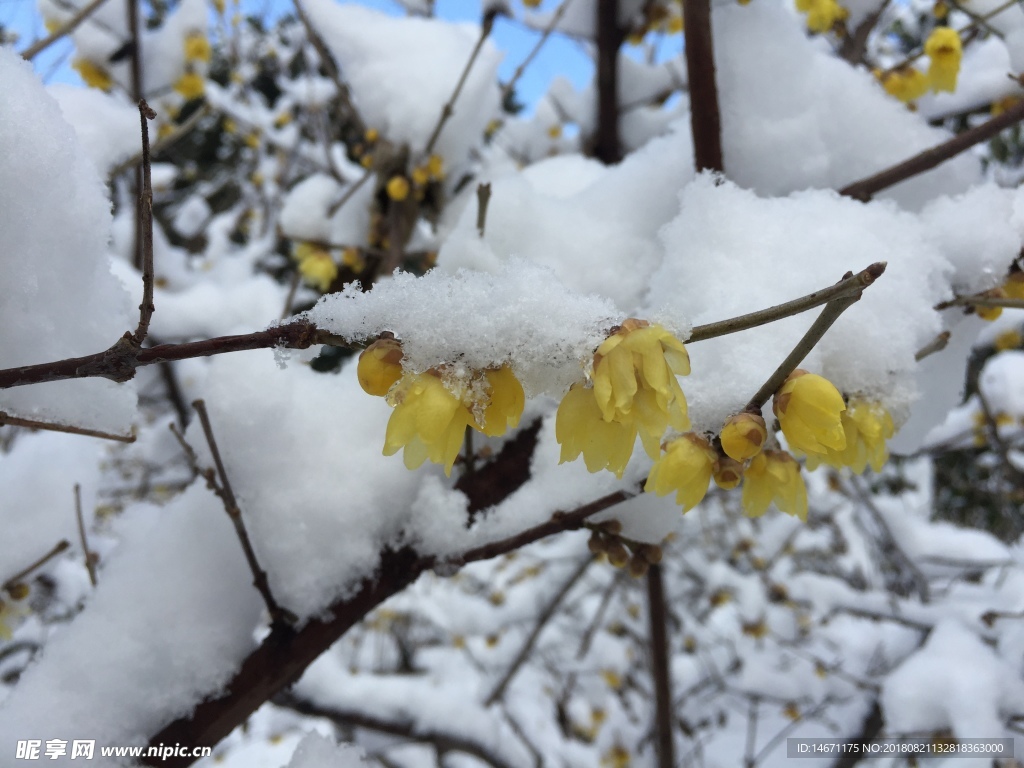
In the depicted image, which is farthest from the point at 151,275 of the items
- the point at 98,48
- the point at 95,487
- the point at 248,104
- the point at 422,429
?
the point at 248,104

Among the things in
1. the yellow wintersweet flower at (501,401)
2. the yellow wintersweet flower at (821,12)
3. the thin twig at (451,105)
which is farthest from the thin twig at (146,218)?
the yellow wintersweet flower at (821,12)

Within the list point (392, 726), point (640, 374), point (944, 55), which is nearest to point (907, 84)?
point (944, 55)

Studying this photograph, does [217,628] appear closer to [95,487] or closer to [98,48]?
[95,487]

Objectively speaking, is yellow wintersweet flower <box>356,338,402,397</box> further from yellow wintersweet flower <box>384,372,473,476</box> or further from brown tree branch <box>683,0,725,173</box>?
brown tree branch <box>683,0,725,173</box>

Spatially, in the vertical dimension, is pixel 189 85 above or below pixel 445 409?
above

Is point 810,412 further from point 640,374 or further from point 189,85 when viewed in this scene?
point 189,85

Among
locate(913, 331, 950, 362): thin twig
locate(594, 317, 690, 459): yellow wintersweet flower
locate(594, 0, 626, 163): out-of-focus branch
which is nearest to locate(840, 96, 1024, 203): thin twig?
locate(913, 331, 950, 362): thin twig
